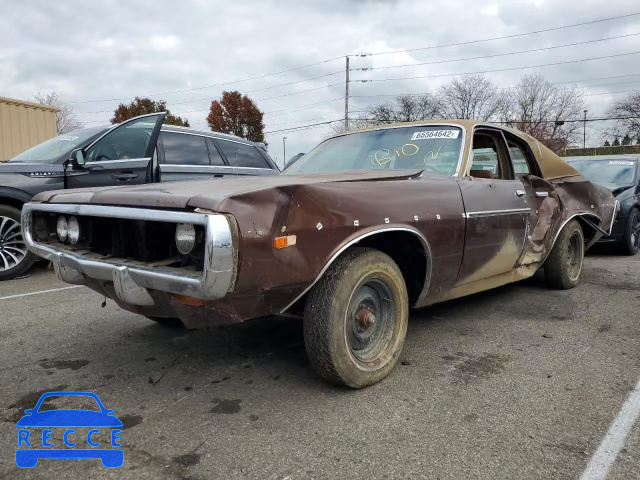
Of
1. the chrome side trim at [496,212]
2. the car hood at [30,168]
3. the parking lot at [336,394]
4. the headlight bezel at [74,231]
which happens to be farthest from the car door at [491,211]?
the car hood at [30,168]

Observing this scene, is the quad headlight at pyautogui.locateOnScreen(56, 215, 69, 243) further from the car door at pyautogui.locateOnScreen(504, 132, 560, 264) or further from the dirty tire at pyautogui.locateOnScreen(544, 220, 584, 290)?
the dirty tire at pyautogui.locateOnScreen(544, 220, 584, 290)

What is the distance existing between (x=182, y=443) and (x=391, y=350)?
1.29m

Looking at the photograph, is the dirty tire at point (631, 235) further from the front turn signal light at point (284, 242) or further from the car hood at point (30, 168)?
the car hood at point (30, 168)

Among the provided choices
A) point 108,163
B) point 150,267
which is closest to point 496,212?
point 150,267

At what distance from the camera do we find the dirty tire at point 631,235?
7.36 meters

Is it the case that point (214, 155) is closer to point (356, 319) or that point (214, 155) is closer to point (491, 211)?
point (491, 211)

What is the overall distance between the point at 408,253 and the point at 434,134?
46.5 inches

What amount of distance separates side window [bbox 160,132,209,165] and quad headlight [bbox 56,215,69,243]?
10.7 feet

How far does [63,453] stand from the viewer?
2.13 m

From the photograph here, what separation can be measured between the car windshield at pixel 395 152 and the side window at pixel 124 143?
1.98m

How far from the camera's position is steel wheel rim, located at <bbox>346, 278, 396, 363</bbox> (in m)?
2.76

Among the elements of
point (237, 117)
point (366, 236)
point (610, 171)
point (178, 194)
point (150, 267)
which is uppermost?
point (237, 117)

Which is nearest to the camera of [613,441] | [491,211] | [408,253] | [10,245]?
[613,441]

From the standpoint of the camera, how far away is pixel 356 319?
279 cm
